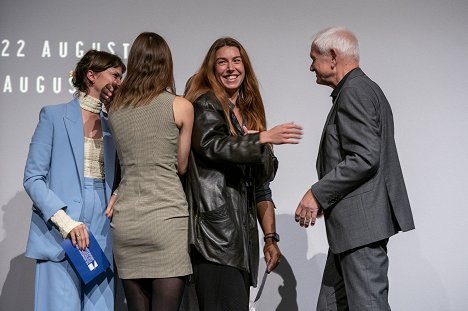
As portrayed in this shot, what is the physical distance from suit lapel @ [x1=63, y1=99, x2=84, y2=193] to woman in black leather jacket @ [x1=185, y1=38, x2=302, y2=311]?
48 cm

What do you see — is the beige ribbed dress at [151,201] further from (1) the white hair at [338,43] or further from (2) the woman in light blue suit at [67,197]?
(1) the white hair at [338,43]

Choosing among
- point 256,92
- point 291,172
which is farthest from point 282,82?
point 256,92

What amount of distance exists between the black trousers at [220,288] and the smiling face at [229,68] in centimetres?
73

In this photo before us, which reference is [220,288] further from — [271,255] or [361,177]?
[361,177]

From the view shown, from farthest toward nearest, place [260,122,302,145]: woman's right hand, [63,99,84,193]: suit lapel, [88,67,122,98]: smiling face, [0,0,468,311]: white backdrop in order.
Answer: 1. [0,0,468,311]: white backdrop
2. [88,67,122,98]: smiling face
3. [63,99,84,193]: suit lapel
4. [260,122,302,145]: woman's right hand

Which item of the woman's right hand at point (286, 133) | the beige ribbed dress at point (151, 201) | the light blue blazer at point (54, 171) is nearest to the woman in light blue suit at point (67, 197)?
the light blue blazer at point (54, 171)

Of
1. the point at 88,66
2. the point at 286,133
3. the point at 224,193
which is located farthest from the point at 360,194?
the point at 88,66

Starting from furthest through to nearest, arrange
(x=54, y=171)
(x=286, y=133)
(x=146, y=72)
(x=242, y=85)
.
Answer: (x=242, y=85) < (x=54, y=171) < (x=146, y=72) < (x=286, y=133)

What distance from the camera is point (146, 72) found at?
2219mm

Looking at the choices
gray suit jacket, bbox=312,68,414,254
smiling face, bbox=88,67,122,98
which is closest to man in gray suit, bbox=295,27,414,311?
gray suit jacket, bbox=312,68,414,254

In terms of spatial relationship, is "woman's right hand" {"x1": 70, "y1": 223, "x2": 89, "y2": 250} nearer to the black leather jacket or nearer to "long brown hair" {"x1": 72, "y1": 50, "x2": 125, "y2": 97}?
the black leather jacket

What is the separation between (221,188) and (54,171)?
723 mm

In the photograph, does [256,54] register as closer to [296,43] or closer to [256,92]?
[296,43]

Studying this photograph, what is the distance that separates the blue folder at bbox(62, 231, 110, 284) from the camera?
238 cm
